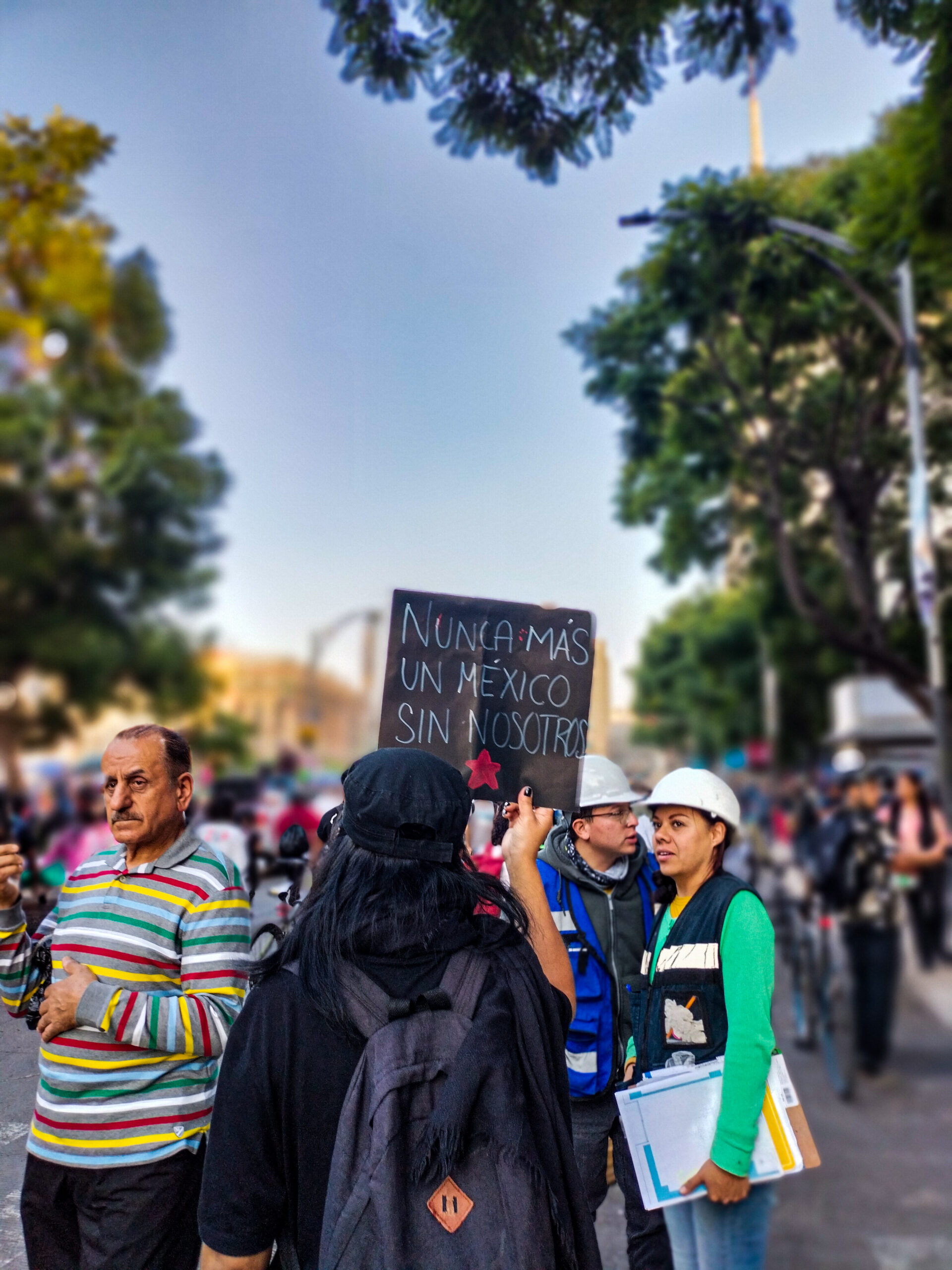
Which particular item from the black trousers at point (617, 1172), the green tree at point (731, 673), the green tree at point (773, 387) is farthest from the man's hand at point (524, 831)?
the green tree at point (731, 673)

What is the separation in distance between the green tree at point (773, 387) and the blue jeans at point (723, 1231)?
701 cm

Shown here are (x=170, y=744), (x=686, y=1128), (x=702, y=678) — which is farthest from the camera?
(x=702, y=678)

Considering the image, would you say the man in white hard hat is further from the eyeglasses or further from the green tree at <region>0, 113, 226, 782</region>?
the green tree at <region>0, 113, 226, 782</region>

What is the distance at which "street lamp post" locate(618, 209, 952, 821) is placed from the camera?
9328mm

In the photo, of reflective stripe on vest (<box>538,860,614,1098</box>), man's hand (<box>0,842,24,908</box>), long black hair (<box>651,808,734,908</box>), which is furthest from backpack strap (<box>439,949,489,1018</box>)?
reflective stripe on vest (<box>538,860,614,1098</box>)

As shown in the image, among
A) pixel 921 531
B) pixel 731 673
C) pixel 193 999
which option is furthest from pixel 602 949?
pixel 731 673

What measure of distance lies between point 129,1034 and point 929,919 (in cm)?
1113

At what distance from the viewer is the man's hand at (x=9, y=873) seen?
231 centimetres

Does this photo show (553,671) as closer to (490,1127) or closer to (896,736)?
(490,1127)

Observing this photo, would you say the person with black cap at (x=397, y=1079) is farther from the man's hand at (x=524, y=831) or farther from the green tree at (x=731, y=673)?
the green tree at (x=731, y=673)

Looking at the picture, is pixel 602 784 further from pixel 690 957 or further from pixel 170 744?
pixel 170 744

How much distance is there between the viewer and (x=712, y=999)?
2760 millimetres

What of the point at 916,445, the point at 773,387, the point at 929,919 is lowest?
the point at 929,919

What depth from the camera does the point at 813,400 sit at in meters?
11.9
